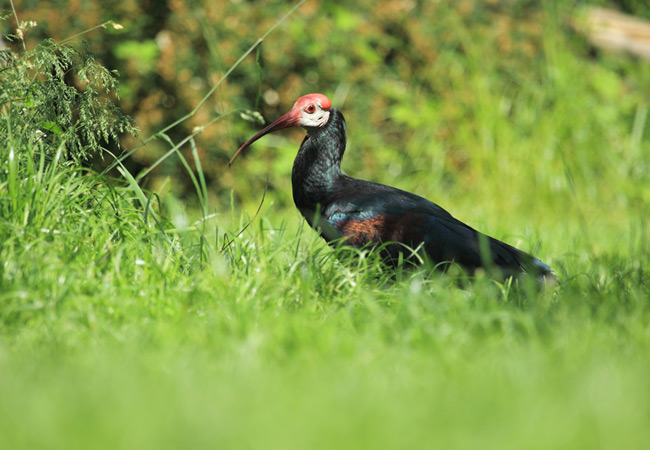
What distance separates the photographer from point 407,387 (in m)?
1.85

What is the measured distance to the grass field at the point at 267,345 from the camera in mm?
1581

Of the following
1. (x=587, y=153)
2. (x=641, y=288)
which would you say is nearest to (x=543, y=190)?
(x=587, y=153)

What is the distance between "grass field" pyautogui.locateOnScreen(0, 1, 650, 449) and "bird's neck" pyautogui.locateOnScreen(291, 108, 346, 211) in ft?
1.25

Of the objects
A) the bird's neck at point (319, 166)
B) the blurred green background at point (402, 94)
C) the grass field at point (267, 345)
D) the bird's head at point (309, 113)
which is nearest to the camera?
the grass field at point (267, 345)

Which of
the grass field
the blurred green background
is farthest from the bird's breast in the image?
the blurred green background

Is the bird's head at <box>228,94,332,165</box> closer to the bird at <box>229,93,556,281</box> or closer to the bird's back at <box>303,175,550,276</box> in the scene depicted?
the bird at <box>229,93,556,281</box>

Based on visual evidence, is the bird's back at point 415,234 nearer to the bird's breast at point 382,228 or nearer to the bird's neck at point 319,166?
the bird's breast at point 382,228

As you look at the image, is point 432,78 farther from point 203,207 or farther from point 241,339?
point 241,339

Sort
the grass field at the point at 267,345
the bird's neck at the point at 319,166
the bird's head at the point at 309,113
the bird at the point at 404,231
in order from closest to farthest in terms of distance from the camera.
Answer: the grass field at the point at 267,345 → the bird at the point at 404,231 → the bird's neck at the point at 319,166 → the bird's head at the point at 309,113

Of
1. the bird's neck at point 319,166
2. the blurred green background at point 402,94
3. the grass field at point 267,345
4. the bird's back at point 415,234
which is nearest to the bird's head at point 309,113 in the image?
the bird's neck at point 319,166

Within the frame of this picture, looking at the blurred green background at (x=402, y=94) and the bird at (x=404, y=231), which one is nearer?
the bird at (x=404, y=231)

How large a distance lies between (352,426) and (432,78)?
5659 millimetres

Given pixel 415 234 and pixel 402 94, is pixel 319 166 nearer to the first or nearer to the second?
pixel 415 234

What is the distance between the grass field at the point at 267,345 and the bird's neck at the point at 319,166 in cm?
38
